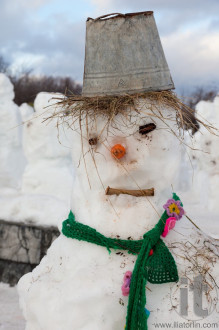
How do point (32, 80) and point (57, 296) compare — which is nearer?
point (57, 296)

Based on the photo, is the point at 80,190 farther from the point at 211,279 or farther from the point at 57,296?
the point at 211,279

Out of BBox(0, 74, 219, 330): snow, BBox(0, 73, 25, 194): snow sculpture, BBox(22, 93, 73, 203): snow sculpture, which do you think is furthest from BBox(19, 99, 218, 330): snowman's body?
BBox(0, 73, 25, 194): snow sculpture

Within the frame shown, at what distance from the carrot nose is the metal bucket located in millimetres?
235

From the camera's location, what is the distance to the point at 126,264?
2.00m

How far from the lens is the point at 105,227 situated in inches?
81.4

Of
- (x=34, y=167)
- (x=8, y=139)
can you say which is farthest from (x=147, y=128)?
(x=8, y=139)

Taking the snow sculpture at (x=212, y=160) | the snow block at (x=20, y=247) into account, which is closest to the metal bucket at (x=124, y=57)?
the snow block at (x=20, y=247)

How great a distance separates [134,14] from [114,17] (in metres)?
0.09

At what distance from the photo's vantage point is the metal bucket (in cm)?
199

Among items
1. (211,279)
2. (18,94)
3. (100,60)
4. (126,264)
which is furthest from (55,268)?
(18,94)

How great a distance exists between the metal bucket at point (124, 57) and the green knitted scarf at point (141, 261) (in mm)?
608

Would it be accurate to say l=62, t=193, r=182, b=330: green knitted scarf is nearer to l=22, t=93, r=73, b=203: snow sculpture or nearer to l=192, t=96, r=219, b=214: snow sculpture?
l=192, t=96, r=219, b=214: snow sculpture

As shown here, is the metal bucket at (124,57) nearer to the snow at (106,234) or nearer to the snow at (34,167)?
the snow at (106,234)

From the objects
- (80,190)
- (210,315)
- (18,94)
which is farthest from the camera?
(18,94)
